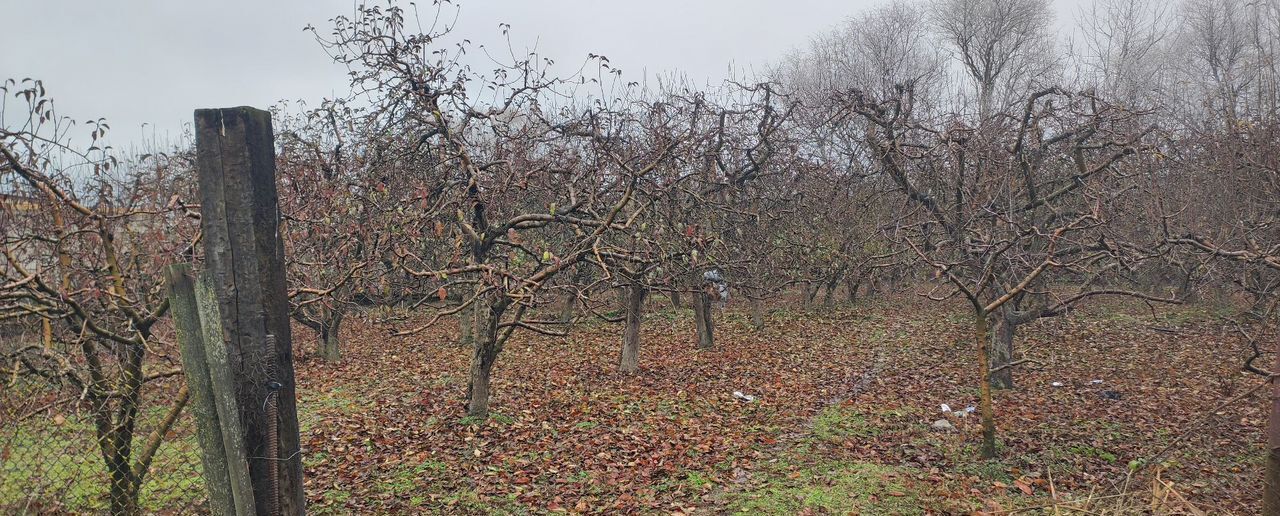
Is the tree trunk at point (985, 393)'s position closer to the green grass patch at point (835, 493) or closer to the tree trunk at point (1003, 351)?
the green grass patch at point (835, 493)

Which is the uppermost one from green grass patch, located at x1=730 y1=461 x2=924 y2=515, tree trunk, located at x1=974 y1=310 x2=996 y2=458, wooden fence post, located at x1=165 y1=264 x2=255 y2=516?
wooden fence post, located at x1=165 y1=264 x2=255 y2=516

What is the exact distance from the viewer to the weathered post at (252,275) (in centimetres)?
240

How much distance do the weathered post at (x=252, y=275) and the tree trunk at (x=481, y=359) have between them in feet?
15.2

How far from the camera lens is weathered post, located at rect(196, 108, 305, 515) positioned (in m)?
2.40

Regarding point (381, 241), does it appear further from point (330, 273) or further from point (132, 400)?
point (132, 400)

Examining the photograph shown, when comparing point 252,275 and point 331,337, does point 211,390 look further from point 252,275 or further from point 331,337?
point 331,337

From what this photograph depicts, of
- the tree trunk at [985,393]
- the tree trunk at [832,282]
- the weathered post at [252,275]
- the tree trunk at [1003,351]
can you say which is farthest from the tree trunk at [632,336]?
the weathered post at [252,275]

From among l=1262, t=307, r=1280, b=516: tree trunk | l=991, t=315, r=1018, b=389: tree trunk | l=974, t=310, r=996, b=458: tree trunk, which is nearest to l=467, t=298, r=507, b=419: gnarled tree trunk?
l=974, t=310, r=996, b=458: tree trunk

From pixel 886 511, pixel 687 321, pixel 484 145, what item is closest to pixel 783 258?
pixel 687 321

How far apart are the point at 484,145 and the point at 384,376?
144 inches

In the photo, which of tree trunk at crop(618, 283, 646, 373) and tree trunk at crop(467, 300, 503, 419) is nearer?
tree trunk at crop(467, 300, 503, 419)

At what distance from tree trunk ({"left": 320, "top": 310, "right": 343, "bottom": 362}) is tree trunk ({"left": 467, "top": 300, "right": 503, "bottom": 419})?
5.09 m

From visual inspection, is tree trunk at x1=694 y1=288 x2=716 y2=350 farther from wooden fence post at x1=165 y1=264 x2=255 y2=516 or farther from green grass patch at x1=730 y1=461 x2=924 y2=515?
wooden fence post at x1=165 y1=264 x2=255 y2=516

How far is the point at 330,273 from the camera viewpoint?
9.17 metres
